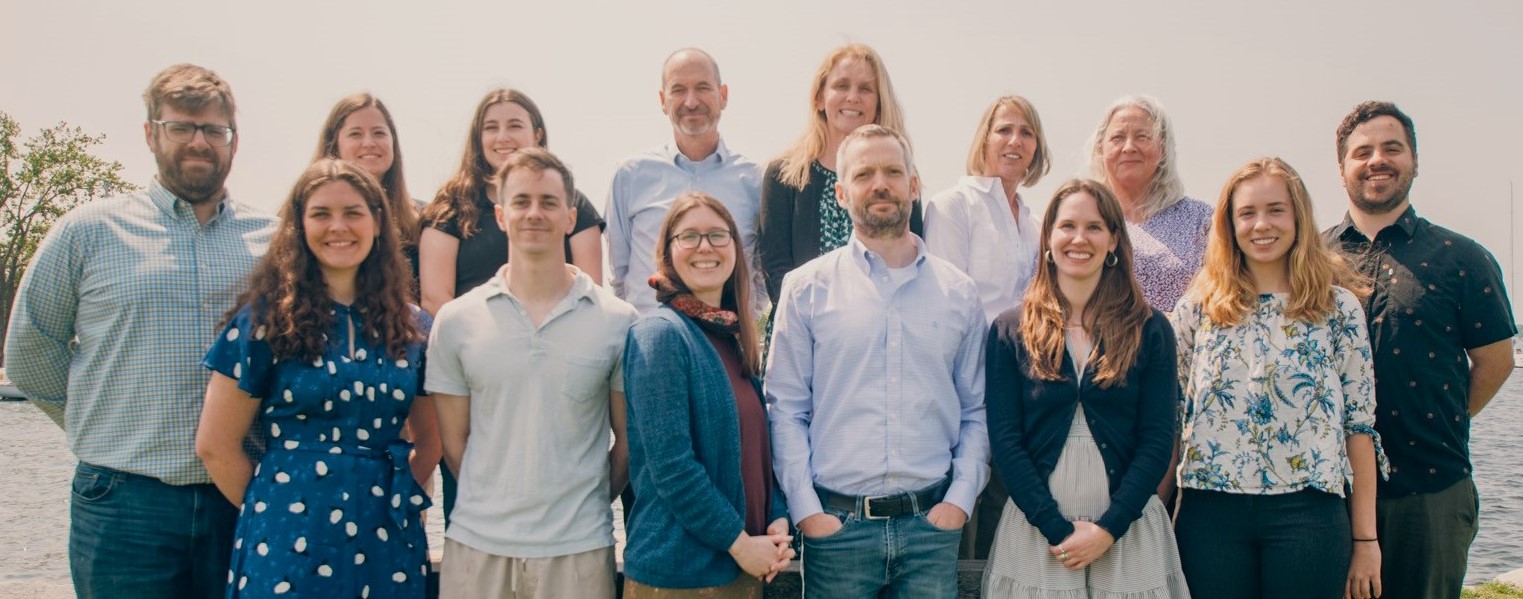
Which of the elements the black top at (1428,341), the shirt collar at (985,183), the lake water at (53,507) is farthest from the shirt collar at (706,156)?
the lake water at (53,507)

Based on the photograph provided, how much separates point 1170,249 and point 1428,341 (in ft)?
3.69

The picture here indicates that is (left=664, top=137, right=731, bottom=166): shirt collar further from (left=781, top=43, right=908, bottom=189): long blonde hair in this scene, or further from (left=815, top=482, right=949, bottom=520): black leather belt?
(left=815, top=482, right=949, bottom=520): black leather belt

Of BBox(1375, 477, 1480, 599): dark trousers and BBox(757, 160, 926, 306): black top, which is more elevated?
BBox(757, 160, 926, 306): black top

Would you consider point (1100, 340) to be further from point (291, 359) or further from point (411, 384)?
point (291, 359)

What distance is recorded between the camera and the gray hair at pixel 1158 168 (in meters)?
4.81

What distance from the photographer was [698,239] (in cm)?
359

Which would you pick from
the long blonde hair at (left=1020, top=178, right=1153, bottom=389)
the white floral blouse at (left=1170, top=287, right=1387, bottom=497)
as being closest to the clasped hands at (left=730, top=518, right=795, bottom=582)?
the long blonde hair at (left=1020, top=178, right=1153, bottom=389)

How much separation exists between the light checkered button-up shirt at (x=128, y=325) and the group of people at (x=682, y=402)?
0.04ft

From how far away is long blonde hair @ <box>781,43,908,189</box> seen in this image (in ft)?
15.9

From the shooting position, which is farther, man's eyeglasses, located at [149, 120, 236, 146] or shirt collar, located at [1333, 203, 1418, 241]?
shirt collar, located at [1333, 203, 1418, 241]

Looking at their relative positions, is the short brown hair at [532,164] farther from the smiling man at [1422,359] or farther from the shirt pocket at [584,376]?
the smiling man at [1422,359]

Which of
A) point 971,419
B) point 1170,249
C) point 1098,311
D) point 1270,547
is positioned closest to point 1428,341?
point 1170,249

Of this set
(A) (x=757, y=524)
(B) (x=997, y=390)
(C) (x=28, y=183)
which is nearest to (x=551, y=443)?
(A) (x=757, y=524)

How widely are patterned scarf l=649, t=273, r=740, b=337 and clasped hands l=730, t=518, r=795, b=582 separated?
740mm
